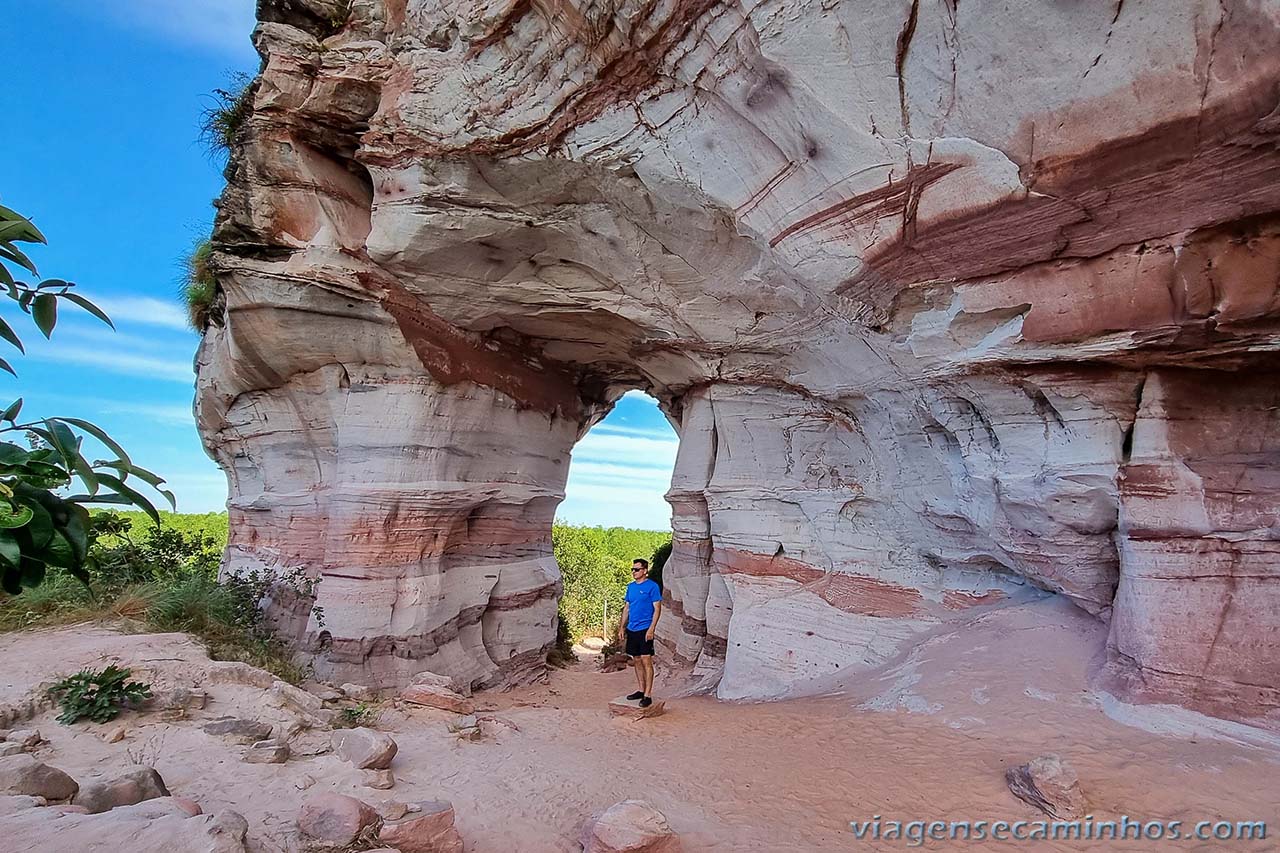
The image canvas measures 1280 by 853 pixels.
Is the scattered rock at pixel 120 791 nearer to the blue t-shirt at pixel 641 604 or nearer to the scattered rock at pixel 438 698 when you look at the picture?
the scattered rock at pixel 438 698

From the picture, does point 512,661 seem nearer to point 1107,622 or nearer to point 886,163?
point 1107,622

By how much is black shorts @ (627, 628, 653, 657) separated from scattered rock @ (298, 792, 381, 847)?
3.34 m

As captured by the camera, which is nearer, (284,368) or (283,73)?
(283,73)

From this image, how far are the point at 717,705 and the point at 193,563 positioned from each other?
8.12 metres

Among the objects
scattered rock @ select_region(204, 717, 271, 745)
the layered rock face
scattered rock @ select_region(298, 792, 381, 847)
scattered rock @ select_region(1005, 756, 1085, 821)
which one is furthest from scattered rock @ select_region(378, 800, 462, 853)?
the layered rock face

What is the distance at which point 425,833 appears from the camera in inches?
110

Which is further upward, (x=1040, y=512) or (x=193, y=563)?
(x=1040, y=512)

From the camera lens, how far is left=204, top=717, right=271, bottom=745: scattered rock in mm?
4047

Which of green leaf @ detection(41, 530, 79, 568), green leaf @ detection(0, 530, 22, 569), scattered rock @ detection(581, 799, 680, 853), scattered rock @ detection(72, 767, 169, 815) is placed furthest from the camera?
scattered rock @ detection(581, 799, 680, 853)

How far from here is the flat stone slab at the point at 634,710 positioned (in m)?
5.81

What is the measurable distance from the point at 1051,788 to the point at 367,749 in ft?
12.5

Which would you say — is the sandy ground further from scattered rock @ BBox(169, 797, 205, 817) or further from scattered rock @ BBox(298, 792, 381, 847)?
scattered rock @ BBox(169, 797, 205, 817)

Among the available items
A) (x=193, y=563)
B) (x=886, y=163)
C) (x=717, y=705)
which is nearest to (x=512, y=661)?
(x=717, y=705)

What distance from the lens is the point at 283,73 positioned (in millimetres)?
7621
